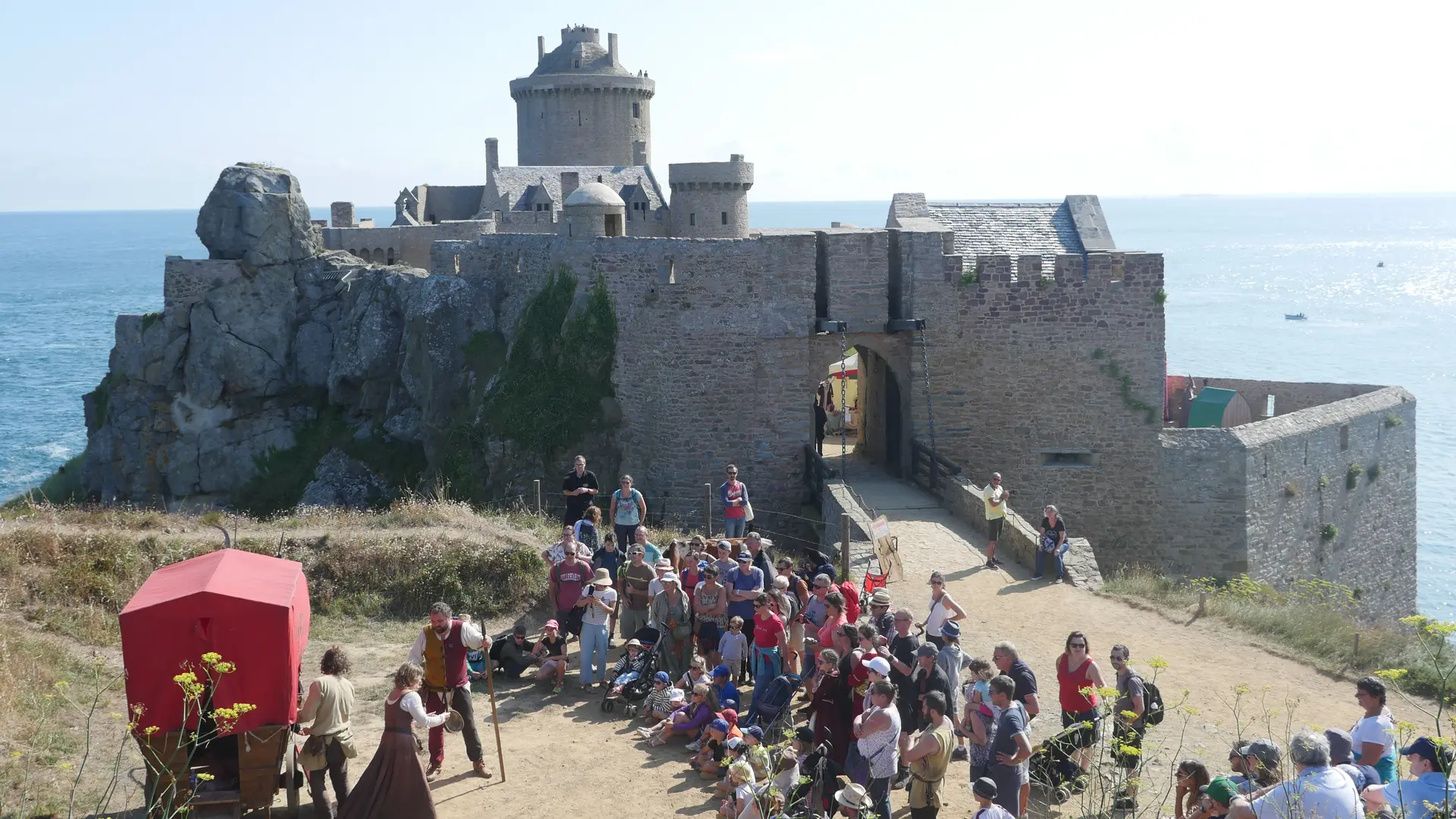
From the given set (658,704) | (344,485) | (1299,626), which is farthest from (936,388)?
(344,485)

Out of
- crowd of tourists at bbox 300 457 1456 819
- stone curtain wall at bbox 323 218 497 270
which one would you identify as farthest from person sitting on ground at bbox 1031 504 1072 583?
stone curtain wall at bbox 323 218 497 270

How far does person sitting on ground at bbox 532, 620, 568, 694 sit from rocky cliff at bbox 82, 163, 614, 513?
18.0 m

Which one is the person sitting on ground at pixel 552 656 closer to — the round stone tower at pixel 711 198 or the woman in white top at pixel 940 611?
the woman in white top at pixel 940 611

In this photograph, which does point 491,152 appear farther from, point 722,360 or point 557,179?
point 722,360

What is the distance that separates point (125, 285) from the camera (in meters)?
135

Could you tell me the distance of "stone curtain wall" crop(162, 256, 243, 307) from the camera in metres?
36.4

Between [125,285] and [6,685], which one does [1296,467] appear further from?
[125,285]

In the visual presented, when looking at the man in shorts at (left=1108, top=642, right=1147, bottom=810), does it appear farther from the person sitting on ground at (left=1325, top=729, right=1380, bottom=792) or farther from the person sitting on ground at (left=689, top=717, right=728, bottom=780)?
the person sitting on ground at (left=689, top=717, right=728, bottom=780)

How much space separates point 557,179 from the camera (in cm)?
4025

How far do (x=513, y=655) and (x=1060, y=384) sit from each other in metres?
12.9

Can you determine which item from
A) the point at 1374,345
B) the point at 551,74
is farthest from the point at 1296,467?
the point at 1374,345

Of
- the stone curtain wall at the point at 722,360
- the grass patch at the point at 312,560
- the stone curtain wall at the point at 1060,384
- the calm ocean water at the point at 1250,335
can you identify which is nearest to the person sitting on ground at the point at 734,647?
the grass patch at the point at 312,560

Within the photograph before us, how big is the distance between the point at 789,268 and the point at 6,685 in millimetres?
13853

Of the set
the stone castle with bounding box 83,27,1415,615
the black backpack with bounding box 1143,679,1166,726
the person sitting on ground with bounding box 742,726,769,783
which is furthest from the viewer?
the stone castle with bounding box 83,27,1415,615
